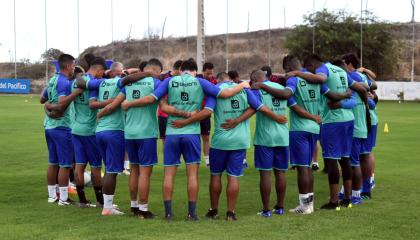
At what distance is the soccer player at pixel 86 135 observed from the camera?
9.23 meters

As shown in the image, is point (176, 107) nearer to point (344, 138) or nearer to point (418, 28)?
point (344, 138)

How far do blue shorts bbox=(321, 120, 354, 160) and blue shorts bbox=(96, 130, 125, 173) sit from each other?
10.5ft

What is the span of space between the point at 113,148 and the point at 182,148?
114cm

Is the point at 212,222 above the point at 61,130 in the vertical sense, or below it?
below

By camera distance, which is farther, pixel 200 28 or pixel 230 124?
pixel 200 28

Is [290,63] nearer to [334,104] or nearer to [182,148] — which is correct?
[334,104]

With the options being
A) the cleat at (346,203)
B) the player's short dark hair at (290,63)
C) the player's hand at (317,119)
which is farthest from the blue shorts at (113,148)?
the cleat at (346,203)

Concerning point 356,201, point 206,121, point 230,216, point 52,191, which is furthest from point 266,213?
A: point 206,121

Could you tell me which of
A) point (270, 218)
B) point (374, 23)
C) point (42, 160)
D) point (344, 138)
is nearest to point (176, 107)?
point (270, 218)

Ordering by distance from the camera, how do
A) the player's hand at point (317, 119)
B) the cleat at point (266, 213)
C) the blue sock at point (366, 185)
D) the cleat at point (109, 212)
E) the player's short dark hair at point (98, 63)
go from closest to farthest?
the cleat at point (266, 213) → the cleat at point (109, 212) → the player's hand at point (317, 119) → the player's short dark hair at point (98, 63) → the blue sock at point (366, 185)

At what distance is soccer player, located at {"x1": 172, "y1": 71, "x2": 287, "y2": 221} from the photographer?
822cm

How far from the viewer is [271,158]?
8.54 meters

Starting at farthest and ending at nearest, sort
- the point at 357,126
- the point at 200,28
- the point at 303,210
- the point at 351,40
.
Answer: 1. the point at 351,40
2. the point at 200,28
3. the point at 357,126
4. the point at 303,210

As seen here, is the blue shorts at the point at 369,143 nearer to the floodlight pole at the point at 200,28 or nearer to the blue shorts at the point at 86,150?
the blue shorts at the point at 86,150
